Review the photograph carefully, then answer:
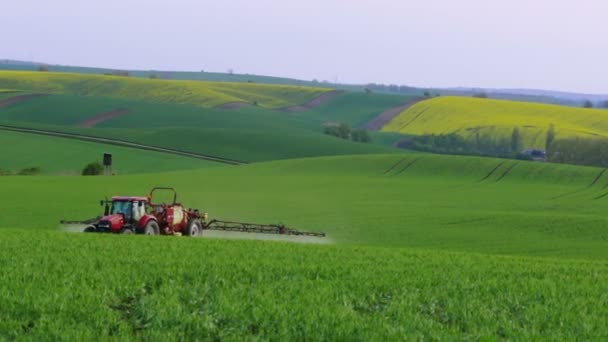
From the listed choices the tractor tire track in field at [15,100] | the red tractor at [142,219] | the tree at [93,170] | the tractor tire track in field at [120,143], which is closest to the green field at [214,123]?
the tractor tire track in field at [15,100]

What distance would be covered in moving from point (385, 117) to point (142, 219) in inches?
4779

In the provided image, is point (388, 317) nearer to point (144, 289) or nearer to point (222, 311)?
point (222, 311)

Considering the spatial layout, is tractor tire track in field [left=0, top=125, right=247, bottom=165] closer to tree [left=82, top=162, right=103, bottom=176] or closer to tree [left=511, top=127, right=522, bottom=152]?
tree [left=82, top=162, right=103, bottom=176]

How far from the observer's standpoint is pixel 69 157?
76.8 meters

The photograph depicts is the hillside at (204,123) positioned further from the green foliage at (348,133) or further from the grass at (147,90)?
the grass at (147,90)

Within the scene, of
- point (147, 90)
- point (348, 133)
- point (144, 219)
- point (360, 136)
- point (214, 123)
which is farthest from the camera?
point (147, 90)

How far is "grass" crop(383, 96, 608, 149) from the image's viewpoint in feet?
367

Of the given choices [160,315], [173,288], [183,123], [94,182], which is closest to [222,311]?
[160,315]

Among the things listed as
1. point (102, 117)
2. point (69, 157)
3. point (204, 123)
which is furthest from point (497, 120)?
point (69, 157)

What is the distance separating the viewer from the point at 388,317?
11.3 m

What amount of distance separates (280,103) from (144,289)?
512ft

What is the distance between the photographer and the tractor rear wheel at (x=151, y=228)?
2622cm

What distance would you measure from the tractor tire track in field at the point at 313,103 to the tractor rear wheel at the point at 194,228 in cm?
12384

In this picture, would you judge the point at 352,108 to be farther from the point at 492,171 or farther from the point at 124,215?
the point at 124,215
